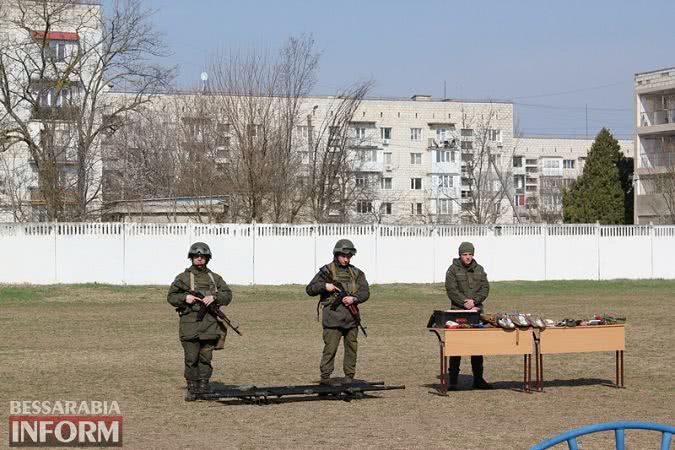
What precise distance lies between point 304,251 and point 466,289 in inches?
1110

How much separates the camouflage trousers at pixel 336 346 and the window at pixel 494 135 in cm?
7649

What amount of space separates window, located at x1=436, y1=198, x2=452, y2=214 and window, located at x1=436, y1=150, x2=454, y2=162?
13.4 ft

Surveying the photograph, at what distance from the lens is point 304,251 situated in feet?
147

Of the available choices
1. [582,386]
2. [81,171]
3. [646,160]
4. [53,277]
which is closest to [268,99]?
[81,171]

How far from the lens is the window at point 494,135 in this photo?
93025mm

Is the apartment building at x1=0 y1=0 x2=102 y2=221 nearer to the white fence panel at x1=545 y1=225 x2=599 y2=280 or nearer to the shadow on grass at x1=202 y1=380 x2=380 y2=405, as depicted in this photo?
the white fence panel at x1=545 y1=225 x2=599 y2=280

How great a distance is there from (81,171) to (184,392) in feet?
135

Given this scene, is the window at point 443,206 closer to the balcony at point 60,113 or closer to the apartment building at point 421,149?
the apartment building at point 421,149

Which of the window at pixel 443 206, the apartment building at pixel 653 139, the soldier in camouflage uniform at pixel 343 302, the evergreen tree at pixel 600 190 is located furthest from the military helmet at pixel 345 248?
the window at pixel 443 206

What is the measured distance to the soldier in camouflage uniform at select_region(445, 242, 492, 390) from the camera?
16703 millimetres

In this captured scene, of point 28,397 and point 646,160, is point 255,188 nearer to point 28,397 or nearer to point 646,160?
point 646,160

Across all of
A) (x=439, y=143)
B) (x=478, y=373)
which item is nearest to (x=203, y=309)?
(x=478, y=373)

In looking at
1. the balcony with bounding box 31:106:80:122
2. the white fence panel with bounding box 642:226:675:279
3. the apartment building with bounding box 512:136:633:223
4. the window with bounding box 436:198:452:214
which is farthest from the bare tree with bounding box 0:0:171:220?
the apartment building with bounding box 512:136:633:223

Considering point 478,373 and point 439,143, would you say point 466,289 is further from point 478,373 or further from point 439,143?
point 439,143
